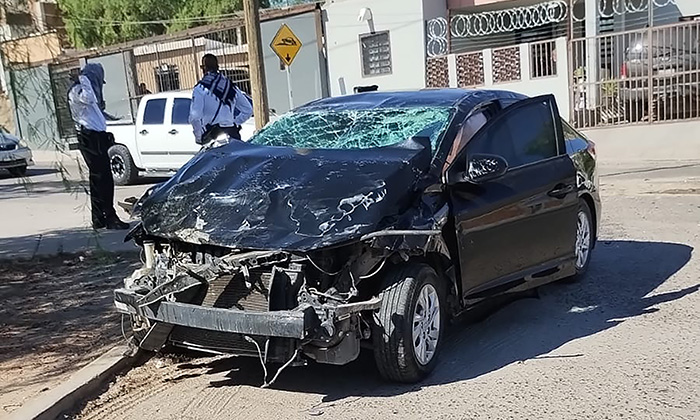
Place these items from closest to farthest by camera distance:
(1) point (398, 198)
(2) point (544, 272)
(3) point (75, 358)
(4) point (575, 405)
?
1. (4) point (575, 405)
2. (1) point (398, 198)
3. (3) point (75, 358)
4. (2) point (544, 272)

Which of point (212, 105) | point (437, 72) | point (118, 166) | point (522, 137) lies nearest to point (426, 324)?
point (522, 137)

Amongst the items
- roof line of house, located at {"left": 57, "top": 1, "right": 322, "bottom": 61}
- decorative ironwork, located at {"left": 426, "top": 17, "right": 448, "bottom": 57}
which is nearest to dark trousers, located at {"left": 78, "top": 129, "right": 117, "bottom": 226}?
roof line of house, located at {"left": 57, "top": 1, "right": 322, "bottom": 61}

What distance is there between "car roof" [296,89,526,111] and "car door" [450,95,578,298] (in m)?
0.22

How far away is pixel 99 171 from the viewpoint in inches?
371

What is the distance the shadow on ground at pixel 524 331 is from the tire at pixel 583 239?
0.11 meters

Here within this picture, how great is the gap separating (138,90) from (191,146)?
38.2 ft

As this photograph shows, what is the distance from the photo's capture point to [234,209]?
461 centimetres

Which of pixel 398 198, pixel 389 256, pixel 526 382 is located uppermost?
pixel 398 198

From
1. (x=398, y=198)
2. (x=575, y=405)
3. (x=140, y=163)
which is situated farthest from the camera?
(x=140, y=163)

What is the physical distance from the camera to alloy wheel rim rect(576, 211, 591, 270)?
6695 millimetres

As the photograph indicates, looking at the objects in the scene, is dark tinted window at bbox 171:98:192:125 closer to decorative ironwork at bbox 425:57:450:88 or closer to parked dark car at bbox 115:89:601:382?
decorative ironwork at bbox 425:57:450:88

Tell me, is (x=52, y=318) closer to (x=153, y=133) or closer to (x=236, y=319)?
(x=236, y=319)

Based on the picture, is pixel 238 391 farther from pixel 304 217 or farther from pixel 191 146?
pixel 191 146

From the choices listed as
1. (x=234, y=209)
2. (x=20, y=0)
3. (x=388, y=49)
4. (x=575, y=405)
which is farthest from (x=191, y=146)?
(x=575, y=405)
